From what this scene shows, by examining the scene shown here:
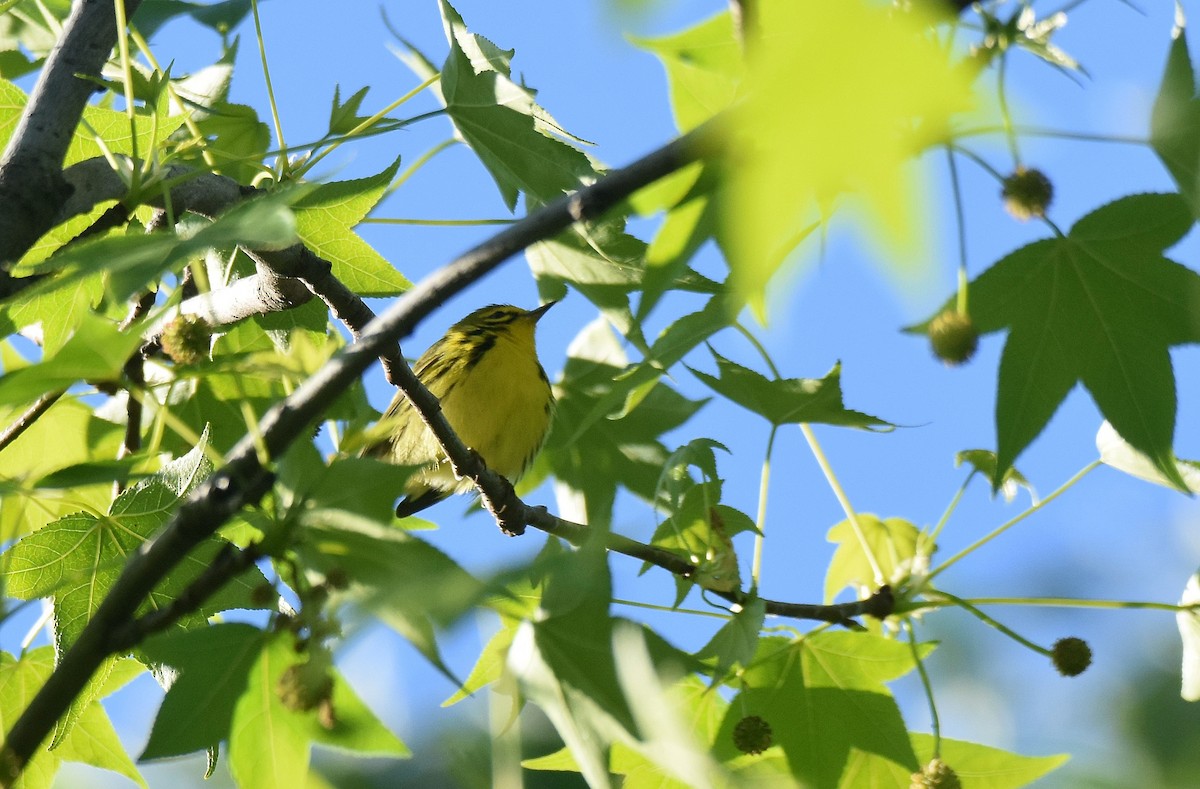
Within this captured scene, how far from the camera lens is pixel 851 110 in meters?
0.42

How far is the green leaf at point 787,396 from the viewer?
1462mm

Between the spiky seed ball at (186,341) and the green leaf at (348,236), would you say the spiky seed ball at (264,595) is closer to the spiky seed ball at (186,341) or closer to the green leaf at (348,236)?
the spiky seed ball at (186,341)

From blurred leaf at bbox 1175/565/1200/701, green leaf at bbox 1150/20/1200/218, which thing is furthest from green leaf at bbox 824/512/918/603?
green leaf at bbox 1150/20/1200/218

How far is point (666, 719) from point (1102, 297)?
0.68 meters

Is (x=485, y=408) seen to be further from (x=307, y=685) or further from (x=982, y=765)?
(x=307, y=685)

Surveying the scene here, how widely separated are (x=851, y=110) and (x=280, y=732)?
100 cm

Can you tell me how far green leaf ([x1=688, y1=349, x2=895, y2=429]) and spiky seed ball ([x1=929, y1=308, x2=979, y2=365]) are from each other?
0.36 meters

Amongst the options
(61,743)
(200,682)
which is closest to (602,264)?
(200,682)

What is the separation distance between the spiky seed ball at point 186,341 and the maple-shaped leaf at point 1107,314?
0.83 meters

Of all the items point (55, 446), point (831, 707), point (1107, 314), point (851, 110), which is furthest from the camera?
point (55, 446)

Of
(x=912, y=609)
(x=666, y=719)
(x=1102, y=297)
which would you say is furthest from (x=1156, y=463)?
(x=666, y=719)

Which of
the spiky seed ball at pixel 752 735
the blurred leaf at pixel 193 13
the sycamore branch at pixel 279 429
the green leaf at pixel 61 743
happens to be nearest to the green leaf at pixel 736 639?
the spiky seed ball at pixel 752 735

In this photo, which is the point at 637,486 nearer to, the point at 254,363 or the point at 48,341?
the point at 48,341

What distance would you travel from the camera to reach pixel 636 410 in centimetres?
194
